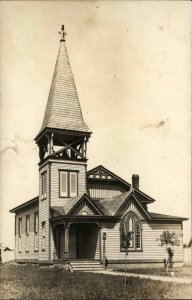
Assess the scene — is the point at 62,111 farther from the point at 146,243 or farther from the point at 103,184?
the point at 146,243

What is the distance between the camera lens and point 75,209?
28578 millimetres

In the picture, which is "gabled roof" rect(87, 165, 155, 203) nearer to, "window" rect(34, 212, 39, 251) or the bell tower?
the bell tower

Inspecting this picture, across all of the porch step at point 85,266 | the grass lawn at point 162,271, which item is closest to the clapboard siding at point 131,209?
the grass lawn at point 162,271

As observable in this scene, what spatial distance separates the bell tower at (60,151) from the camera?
30.4m

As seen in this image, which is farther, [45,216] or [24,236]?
[24,236]

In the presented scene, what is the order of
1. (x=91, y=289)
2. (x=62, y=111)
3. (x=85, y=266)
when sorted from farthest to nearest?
(x=62, y=111) → (x=85, y=266) → (x=91, y=289)

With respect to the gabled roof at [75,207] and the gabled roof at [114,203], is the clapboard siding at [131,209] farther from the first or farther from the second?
the gabled roof at [75,207]

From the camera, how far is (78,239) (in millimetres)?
30828

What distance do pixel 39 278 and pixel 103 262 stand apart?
26.8 ft

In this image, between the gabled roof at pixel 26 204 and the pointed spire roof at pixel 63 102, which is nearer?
the pointed spire roof at pixel 63 102

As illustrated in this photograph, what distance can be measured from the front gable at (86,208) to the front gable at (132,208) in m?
1.29

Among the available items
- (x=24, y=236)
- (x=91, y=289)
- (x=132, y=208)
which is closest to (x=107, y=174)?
(x=132, y=208)

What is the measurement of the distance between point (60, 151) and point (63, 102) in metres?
3.30

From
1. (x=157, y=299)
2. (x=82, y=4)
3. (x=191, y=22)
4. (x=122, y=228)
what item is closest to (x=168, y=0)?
(x=191, y=22)
